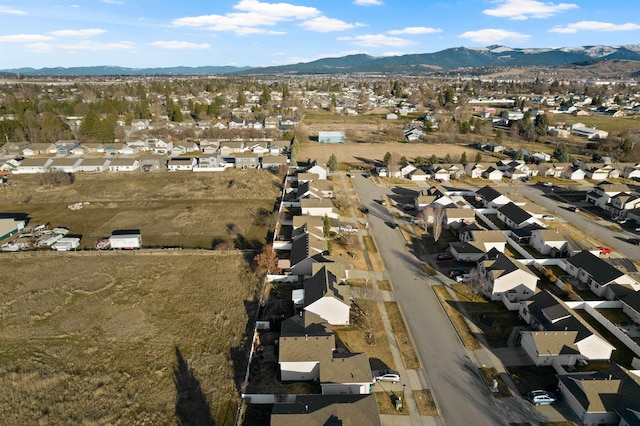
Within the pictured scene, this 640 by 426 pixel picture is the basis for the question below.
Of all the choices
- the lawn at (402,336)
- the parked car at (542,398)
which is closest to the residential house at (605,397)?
the parked car at (542,398)

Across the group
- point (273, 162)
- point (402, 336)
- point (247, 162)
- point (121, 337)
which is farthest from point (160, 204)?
point (402, 336)

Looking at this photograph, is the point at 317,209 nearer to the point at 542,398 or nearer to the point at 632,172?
the point at 542,398

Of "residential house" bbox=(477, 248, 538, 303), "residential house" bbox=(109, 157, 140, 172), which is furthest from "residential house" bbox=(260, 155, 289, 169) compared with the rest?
"residential house" bbox=(477, 248, 538, 303)

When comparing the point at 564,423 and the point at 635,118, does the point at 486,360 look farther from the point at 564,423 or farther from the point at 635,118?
the point at 635,118

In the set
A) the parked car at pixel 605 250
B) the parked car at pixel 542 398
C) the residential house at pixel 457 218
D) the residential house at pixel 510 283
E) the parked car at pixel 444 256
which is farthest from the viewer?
the residential house at pixel 457 218

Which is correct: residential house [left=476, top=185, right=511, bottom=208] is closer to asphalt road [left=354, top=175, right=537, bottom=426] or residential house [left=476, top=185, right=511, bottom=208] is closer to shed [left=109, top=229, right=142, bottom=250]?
asphalt road [left=354, top=175, right=537, bottom=426]

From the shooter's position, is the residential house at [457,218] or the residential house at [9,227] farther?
the residential house at [457,218]

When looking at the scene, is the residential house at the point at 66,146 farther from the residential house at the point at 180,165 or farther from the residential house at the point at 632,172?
the residential house at the point at 632,172
